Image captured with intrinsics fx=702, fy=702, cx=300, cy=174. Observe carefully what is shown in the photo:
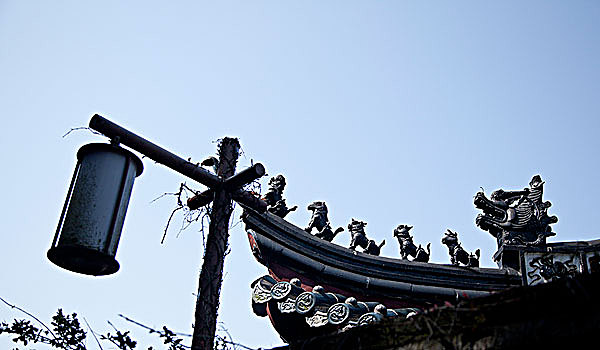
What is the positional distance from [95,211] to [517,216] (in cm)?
692

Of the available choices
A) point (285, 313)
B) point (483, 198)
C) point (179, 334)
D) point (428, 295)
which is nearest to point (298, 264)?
point (285, 313)

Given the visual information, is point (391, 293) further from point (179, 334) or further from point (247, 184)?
point (179, 334)

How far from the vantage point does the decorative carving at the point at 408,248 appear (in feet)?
31.9

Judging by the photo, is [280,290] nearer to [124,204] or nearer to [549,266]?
[549,266]

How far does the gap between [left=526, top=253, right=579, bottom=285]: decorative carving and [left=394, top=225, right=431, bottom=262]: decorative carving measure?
151 centimetres

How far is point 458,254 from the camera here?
9.63 meters

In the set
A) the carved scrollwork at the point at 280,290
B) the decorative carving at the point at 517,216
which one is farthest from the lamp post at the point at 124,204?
the decorative carving at the point at 517,216

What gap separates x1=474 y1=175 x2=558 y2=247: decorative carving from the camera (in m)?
9.41

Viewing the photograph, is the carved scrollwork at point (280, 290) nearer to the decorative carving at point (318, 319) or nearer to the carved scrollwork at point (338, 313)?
the decorative carving at point (318, 319)

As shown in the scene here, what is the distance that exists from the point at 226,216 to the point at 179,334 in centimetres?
103

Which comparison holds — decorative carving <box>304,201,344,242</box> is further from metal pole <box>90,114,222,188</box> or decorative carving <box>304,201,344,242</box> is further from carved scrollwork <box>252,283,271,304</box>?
metal pole <box>90,114,222,188</box>

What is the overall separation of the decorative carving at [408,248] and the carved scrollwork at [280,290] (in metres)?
1.78

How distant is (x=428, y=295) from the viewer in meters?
9.12

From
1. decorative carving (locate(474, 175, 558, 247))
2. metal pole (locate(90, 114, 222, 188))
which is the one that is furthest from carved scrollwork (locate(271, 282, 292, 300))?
metal pole (locate(90, 114, 222, 188))
